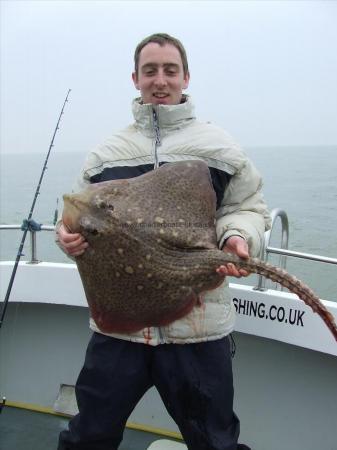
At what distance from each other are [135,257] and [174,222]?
23 cm

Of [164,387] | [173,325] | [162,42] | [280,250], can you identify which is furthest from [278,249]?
[162,42]

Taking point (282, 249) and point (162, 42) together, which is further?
point (282, 249)

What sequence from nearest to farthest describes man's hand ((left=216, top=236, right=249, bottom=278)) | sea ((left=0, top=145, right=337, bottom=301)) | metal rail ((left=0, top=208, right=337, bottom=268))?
1. man's hand ((left=216, top=236, right=249, bottom=278))
2. metal rail ((left=0, top=208, right=337, bottom=268))
3. sea ((left=0, top=145, right=337, bottom=301))

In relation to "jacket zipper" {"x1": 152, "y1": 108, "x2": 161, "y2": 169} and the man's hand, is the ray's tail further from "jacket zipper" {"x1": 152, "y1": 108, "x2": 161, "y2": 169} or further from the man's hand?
"jacket zipper" {"x1": 152, "y1": 108, "x2": 161, "y2": 169}

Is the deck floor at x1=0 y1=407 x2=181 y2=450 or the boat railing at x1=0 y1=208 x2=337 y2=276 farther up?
the boat railing at x1=0 y1=208 x2=337 y2=276

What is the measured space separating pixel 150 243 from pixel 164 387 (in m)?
0.74

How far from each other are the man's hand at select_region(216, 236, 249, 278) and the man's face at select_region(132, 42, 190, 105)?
827 mm

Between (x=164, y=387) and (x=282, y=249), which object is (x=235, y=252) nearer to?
(x=164, y=387)

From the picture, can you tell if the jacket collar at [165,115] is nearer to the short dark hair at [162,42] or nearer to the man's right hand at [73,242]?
the short dark hair at [162,42]

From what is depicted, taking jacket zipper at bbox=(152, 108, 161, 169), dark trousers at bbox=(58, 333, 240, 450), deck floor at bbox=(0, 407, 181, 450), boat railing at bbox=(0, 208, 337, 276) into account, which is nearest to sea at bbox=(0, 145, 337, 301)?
boat railing at bbox=(0, 208, 337, 276)

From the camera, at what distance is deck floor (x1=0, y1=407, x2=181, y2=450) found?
10.9ft

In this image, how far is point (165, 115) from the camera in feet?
7.43

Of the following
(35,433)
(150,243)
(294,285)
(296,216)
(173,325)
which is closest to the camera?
(294,285)

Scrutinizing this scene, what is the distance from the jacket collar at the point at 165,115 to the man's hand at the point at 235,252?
68cm
